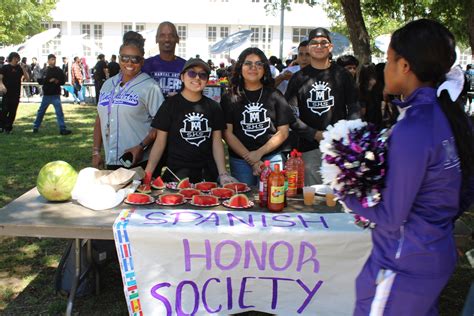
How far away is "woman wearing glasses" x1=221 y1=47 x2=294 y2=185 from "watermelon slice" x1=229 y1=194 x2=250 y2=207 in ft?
2.15

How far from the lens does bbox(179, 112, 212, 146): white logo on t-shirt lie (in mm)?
3771

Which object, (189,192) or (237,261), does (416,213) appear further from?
(189,192)

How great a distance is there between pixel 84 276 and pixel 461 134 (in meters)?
2.92

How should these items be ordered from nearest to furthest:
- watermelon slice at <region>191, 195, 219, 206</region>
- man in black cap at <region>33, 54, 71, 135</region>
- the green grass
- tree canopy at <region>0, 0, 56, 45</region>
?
watermelon slice at <region>191, 195, 219, 206</region>, the green grass, man in black cap at <region>33, 54, 71, 135</region>, tree canopy at <region>0, 0, 56, 45</region>

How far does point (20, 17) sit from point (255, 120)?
31573 mm

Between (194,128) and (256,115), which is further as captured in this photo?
(256,115)

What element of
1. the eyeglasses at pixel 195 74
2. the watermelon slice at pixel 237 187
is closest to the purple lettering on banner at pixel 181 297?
the watermelon slice at pixel 237 187

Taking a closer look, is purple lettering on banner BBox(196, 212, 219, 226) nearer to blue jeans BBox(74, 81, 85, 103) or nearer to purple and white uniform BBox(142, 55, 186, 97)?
purple and white uniform BBox(142, 55, 186, 97)

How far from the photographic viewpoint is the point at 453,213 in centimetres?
186

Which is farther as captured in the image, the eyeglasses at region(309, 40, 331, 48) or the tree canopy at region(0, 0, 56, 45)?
the tree canopy at region(0, 0, 56, 45)

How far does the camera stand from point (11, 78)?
37.8 ft

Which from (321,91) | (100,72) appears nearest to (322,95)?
(321,91)

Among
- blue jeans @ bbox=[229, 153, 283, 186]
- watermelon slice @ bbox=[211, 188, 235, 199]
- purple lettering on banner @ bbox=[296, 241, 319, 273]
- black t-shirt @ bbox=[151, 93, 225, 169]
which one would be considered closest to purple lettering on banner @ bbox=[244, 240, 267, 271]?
purple lettering on banner @ bbox=[296, 241, 319, 273]

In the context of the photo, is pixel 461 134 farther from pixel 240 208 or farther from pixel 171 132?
pixel 171 132
